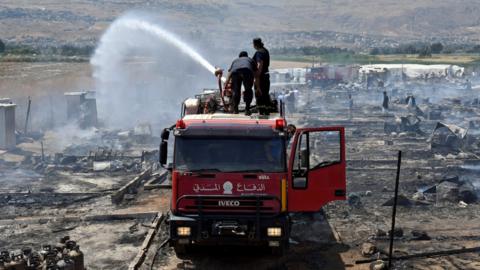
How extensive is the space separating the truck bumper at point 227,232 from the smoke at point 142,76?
859 inches

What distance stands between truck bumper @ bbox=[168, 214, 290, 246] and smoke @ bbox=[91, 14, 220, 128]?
21.8 m

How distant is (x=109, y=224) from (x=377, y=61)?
64.6 meters

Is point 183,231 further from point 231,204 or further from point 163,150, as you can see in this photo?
point 163,150

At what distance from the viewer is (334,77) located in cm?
5697

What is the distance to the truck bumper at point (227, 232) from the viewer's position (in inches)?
401

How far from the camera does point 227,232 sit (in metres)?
10.2

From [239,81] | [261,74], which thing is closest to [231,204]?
[239,81]

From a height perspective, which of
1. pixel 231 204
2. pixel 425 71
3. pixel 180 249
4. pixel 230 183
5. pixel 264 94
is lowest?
pixel 180 249

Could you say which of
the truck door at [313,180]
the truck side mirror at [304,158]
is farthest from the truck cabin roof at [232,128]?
the truck side mirror at [304,158]

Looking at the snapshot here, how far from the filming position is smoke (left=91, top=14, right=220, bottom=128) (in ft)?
120

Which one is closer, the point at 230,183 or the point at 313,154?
the point at 230,183

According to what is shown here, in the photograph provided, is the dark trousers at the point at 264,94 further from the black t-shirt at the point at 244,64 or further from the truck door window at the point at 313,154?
the truck door window at the point at 313,154

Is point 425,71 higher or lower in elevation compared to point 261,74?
lower

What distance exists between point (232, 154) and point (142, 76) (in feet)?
138
